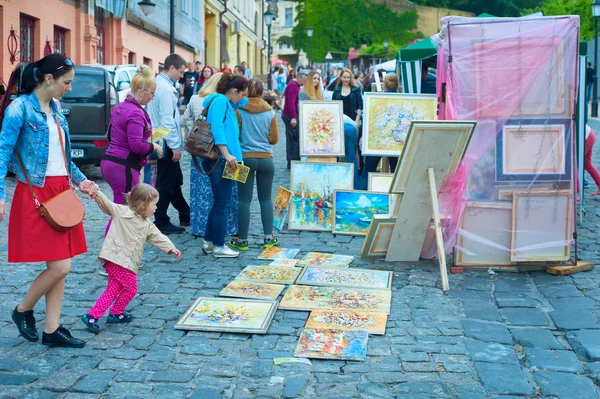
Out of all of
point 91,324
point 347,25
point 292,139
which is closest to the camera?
point 91,324

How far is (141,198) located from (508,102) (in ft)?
12.0

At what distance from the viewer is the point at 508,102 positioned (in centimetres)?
727

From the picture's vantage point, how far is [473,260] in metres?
7.40

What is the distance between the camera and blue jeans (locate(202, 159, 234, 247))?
7584 millimetres

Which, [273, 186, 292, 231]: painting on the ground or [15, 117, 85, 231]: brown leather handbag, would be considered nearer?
[15, 117, 85, 231]: brown leather handbag

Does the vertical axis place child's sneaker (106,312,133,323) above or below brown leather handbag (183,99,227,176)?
below

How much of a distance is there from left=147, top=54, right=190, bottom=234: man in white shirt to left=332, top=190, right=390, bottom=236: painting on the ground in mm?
1892

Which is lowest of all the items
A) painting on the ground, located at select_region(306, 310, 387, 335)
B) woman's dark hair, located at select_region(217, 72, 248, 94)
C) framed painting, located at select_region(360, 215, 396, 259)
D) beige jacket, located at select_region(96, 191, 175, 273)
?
painting on the ground, located at select_region(306, 310, 387, 335)

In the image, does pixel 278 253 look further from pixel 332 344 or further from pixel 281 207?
pixel 332 344

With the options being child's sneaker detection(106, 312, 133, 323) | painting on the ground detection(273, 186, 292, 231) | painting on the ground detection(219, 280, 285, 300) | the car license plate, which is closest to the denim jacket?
child's sneaker detection(106, 312, 133, 323)

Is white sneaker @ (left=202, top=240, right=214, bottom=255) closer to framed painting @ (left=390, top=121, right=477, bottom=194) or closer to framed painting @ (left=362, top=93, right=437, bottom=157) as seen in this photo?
framed painting @ (left=390, top=121, right=477, bottom=194)

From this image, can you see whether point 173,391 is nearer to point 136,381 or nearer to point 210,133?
point 136,381

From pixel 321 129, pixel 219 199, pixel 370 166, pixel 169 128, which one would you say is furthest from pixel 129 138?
pixel 370 166

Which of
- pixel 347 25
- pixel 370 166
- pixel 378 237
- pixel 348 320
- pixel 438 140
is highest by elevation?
pixel 347 25
